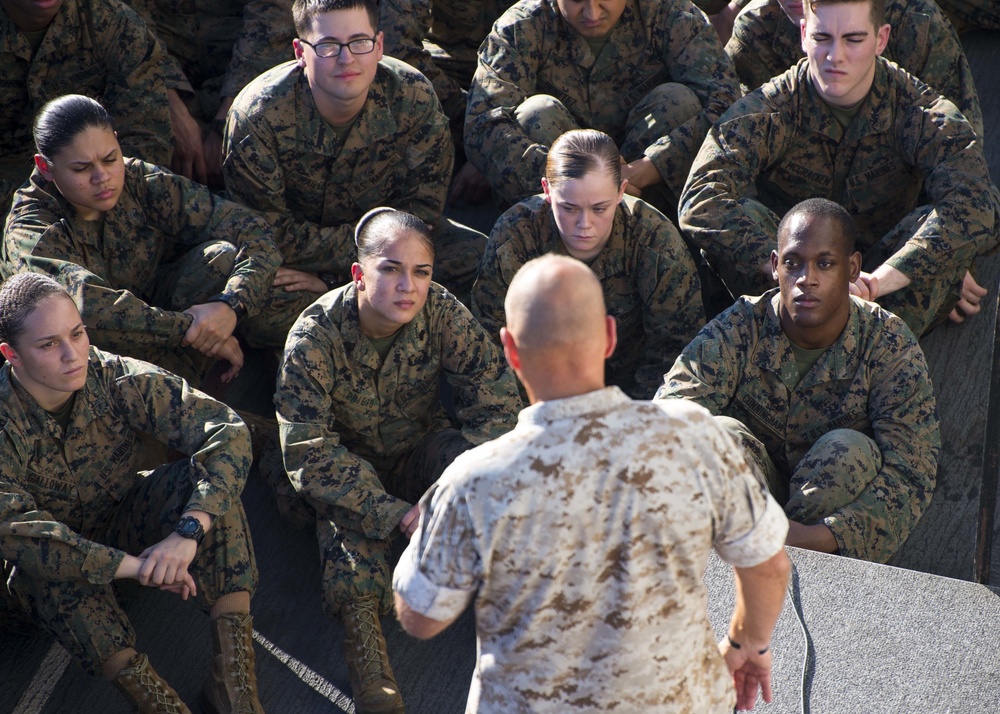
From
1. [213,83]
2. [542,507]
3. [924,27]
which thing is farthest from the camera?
[213,83]

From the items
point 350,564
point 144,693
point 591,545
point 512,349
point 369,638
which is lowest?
point 144,693

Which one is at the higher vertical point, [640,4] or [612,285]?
[640,4]

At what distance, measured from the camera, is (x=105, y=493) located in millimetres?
2936

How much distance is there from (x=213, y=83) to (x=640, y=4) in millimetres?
1852

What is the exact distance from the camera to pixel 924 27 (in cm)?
409

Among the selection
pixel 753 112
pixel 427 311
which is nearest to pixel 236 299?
pixel 427 311

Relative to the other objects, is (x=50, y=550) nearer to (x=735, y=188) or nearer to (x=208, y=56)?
(x=735, y=188)

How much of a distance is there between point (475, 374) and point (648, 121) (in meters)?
1.45

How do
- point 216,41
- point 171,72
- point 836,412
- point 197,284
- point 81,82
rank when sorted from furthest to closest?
point 216,41
point 171,72
point 81,82
point 197,284
point 836,412

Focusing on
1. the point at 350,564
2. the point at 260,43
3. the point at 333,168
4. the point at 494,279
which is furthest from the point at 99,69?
the point at 350,564

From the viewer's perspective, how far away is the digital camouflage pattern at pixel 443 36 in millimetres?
4664

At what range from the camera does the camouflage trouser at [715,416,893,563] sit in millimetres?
2807

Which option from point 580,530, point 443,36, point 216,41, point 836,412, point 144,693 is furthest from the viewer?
point 443,36

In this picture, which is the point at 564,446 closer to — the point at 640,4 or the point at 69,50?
the point at 640,4
